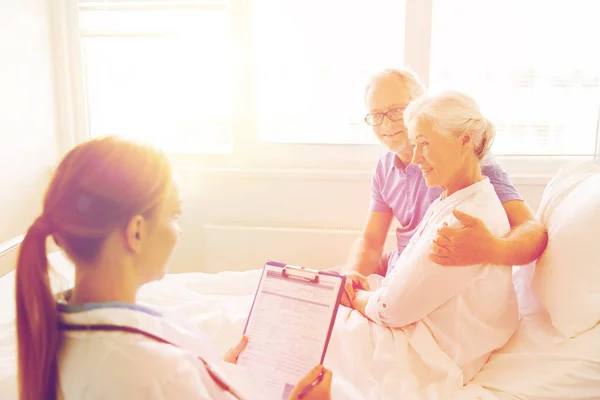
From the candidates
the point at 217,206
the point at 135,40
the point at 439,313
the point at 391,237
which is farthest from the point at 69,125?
the point at 439,313

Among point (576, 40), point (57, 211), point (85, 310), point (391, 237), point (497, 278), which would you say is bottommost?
point (391, 237)

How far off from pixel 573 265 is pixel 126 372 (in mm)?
990

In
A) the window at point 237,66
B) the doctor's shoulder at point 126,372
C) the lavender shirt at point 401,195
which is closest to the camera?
the doctor's shoulder at point 126,372

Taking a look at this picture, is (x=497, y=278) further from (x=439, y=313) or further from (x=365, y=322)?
(x=365, y=322)

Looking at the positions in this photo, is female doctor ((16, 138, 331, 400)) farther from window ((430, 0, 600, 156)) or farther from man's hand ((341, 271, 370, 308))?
window ((430, 0, 600, 156))

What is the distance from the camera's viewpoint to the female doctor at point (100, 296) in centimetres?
64

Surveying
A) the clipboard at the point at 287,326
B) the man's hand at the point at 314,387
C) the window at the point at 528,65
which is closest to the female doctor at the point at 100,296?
the man's hand at the point at 314,387

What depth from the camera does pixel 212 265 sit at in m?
2.28

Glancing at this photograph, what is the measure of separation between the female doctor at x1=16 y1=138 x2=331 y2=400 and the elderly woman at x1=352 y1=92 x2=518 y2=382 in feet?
1.92

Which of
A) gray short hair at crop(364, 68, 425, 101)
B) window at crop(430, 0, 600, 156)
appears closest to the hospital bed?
gray short hair at crop(364, 68, 425, 101)

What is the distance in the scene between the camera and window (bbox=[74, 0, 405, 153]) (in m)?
2.27

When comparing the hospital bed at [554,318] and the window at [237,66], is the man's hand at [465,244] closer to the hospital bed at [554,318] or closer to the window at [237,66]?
the hospital bed at [554,318]

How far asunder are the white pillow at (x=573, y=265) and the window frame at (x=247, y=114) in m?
1.01

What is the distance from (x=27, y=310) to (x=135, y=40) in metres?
1.96
